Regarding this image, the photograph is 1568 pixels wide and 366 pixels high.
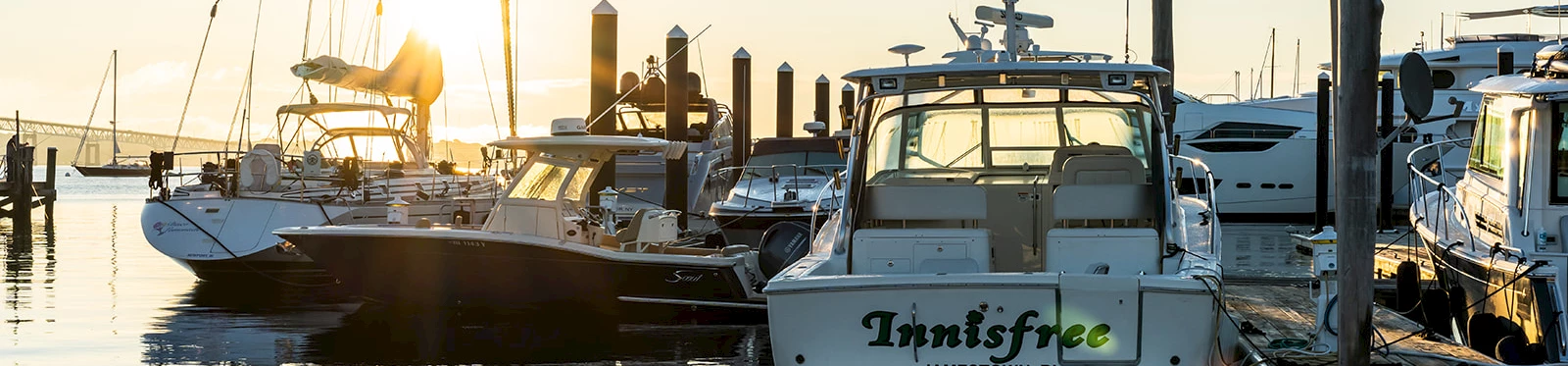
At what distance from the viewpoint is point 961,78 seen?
9367 millimetres

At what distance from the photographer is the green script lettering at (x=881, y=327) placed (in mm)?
7852

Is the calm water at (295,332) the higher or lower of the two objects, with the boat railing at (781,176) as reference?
lower

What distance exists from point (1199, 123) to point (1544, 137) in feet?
71.0

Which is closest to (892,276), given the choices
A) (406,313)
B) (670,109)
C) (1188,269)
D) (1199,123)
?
(1188,269)

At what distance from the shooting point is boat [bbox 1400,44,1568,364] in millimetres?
10125

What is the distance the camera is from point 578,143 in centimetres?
1630

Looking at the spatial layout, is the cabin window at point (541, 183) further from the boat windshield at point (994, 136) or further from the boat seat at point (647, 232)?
the boat windshield at point (994, 136)

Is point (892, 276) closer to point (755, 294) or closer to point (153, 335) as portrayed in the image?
point (755, 294)

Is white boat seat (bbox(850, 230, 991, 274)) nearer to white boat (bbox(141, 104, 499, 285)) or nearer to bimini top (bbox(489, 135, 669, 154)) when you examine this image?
bimini top (bbox(489, 135, 669, 154))

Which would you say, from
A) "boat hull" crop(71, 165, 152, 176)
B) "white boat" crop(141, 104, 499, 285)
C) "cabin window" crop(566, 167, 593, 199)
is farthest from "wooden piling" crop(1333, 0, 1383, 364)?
"boat hull" crop(71, 165, 152, 176)

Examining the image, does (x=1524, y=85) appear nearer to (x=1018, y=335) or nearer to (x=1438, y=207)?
(x=1438, y=207)

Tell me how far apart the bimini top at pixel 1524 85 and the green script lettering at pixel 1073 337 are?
4398 millimetres

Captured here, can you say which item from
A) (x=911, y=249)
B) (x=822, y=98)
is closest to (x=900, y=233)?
(x=911, y=249)

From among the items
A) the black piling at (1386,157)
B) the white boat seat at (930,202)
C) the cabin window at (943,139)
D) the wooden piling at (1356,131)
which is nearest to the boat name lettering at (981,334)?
the white boat seat at (930,202)
